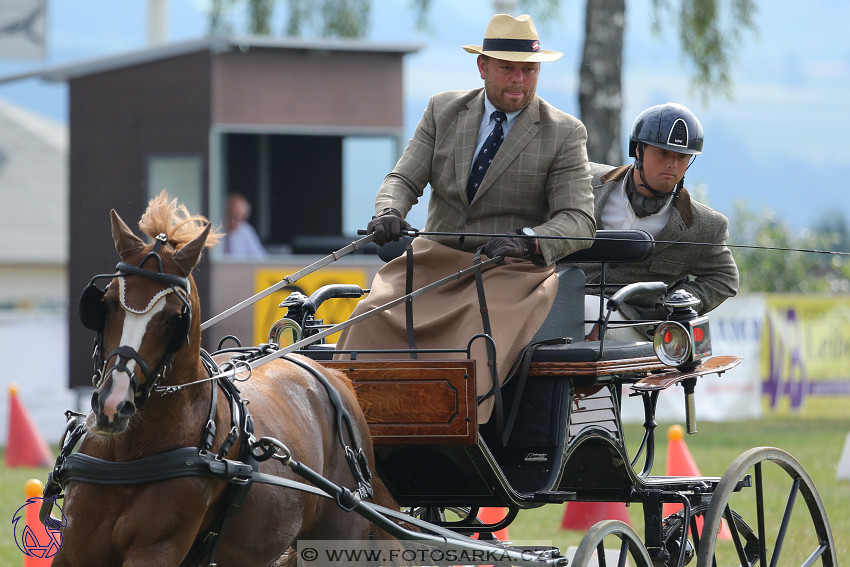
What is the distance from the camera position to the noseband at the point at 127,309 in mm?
3676

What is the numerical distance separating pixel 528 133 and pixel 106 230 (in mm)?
11328

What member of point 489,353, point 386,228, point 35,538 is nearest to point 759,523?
point 489,353

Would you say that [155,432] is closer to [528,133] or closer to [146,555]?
[146,555]

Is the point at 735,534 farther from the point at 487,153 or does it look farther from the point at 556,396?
the point at 487,153

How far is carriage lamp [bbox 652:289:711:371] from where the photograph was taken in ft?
17.5

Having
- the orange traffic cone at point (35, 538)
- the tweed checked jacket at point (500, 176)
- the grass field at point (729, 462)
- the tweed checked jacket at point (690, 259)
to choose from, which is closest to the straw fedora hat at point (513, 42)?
the tweed checked jacket at point (500, 176)

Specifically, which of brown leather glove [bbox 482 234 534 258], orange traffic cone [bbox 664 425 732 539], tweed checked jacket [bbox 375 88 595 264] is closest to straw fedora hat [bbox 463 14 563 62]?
tweed checked jacket [bbox 375 88 595 264]

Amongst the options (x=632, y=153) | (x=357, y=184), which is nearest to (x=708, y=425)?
(x=357, y=184)

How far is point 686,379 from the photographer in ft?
18.0

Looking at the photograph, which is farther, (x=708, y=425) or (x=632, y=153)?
(x=708, y=425)

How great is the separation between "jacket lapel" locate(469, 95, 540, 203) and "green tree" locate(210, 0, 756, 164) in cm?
810

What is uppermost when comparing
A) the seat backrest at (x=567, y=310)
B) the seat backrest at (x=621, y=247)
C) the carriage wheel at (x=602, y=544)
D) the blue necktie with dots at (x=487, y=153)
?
the blue necktie with dots at (x=487, y=153)

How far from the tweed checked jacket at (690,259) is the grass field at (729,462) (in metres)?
2.01

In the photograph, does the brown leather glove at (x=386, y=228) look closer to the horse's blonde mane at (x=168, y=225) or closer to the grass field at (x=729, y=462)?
the horse's blonde mane at (x=168, y=225)
